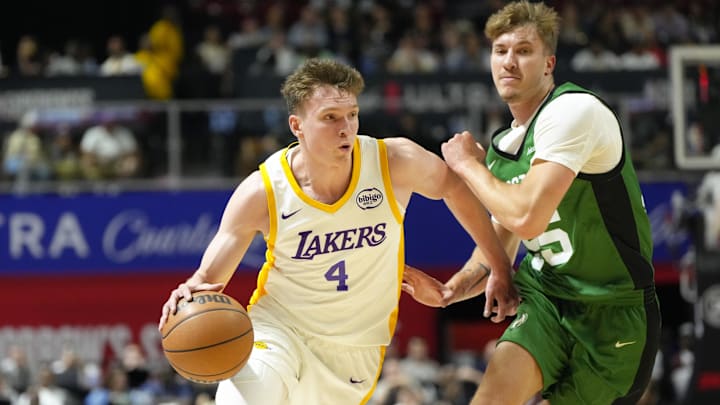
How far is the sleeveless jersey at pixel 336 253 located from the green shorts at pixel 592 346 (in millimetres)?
767

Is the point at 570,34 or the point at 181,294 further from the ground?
the point at 181,294

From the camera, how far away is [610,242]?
17.9ft

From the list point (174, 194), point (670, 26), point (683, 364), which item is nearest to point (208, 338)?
point (174, 194)

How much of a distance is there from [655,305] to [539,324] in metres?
0.62

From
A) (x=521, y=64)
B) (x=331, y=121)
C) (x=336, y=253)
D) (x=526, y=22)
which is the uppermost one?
(x=526, y=22)

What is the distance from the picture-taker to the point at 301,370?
5.75m

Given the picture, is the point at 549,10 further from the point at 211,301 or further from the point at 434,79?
the point at 434,79

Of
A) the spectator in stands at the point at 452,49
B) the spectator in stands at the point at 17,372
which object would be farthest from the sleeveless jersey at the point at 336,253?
the spectator in stands at the point at 452,49

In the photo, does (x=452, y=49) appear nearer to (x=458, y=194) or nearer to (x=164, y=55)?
(x=164, y=55)

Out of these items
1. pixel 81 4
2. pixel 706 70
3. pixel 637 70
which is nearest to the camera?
pixel 706 70

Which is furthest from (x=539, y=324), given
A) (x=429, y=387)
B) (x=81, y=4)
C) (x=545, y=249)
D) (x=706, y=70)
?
(x=81, y=4)

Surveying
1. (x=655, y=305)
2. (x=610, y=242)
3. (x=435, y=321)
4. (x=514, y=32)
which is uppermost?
(x=514, y=32)

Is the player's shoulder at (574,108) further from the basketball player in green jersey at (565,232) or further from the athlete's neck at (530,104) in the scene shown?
the athlete's neck at (530,104)

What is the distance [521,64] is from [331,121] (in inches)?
39.7
